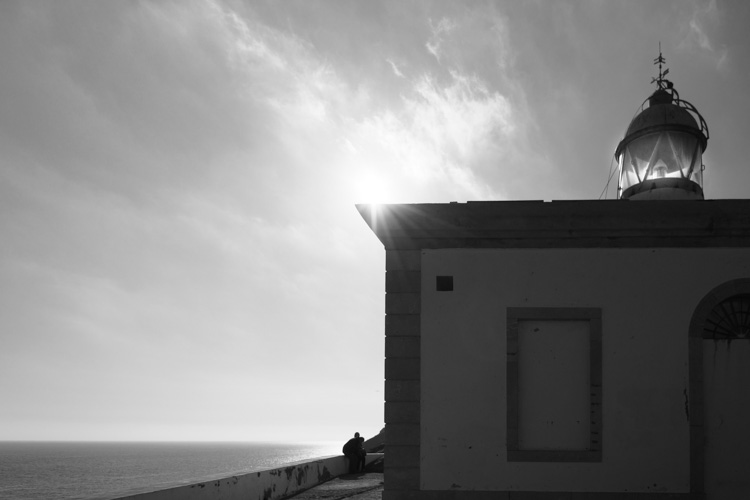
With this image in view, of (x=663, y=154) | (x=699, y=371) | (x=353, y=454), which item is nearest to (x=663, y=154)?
(x=663, y=154)

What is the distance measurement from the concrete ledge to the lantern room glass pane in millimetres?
9390

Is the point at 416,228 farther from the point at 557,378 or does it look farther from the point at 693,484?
the point at 693,484

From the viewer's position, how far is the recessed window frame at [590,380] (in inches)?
362

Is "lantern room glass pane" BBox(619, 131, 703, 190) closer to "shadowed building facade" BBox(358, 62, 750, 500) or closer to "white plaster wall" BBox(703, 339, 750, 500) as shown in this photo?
"shadowed building facade" BBox(358, 62, 750, 500)

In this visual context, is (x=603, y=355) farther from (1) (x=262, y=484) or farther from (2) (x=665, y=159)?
(2) (x=665, y=159)

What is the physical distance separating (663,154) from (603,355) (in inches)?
285

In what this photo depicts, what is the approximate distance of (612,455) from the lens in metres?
9.20

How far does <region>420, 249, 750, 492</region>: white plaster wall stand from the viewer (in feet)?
30.2

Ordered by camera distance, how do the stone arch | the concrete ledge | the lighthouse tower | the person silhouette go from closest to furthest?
1. the concrete ledge
2. the stone arch
3. the lighthouse tower
4. the person silhouette

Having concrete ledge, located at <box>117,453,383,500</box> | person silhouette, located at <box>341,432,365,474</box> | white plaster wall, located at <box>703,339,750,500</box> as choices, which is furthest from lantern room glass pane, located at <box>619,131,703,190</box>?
concrete ledge, located at <box>117,453,383,500</box>

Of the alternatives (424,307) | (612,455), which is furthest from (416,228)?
(612,455)

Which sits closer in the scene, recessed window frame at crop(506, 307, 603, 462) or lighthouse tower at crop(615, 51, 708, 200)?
recessed window frame at crop(506, 307, 603, 462)

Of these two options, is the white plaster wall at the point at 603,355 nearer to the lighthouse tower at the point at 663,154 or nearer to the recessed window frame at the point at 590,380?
the recessed window frame at the point at 590,380

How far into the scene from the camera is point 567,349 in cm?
939
